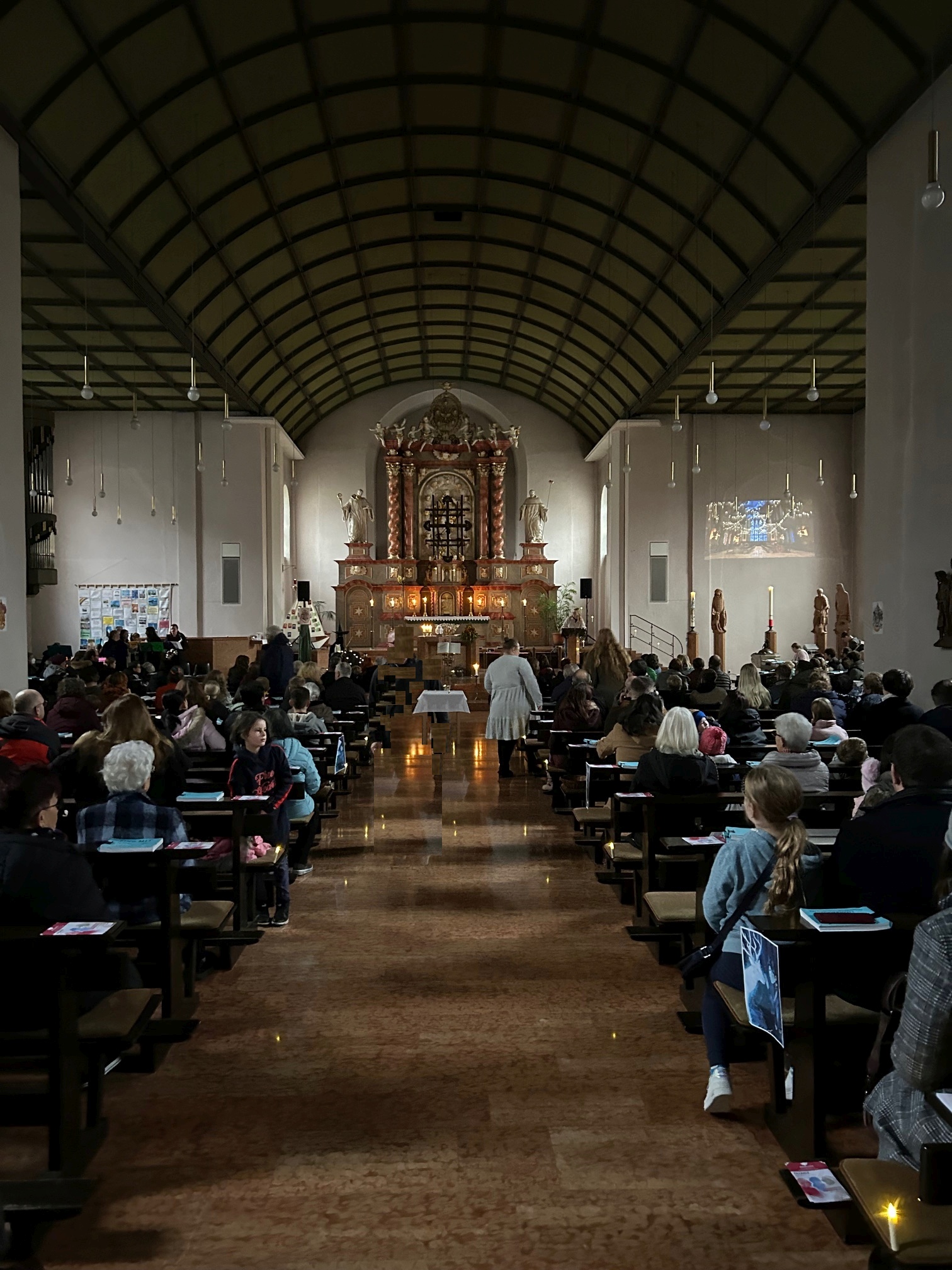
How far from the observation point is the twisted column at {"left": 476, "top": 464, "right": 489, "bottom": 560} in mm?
28859

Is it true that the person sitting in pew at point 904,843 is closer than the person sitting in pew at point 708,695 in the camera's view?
Yes

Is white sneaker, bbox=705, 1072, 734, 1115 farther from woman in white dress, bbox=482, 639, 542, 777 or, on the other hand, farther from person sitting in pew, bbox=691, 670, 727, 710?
woman in white dress, bbox=482, 639, 542, 777

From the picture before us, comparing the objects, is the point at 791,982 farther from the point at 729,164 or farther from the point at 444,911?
the point at 729,164

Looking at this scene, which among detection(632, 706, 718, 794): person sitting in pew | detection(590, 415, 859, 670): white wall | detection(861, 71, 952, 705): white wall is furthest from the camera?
detection(590, 415, 859, 670): white wall

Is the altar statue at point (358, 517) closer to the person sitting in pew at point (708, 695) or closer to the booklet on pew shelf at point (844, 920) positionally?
the person sitting in pew at point (708, 695)

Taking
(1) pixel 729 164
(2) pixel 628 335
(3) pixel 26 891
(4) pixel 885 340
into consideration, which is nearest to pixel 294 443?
(2) pixel 628 335

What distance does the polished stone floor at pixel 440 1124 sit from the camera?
285cm

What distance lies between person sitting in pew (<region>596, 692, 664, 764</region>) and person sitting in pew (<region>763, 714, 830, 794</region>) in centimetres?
141

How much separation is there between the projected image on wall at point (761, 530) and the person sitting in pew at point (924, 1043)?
22697 mm

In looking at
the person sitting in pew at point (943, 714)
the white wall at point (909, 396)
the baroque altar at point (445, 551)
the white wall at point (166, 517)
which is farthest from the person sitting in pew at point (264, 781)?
the baroque altar at point (445, 551)

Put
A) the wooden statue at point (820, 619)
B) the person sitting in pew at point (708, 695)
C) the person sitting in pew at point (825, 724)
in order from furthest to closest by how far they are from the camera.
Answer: the wooden statue at point (820, 619) < the person sitting in pew at point (708, 695) < the person sitting in pew at point (825, 724)

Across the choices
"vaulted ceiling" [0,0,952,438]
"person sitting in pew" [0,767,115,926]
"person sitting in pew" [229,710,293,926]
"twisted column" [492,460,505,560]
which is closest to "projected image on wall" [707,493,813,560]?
"vaulted ceiling" [0,0,952,438]

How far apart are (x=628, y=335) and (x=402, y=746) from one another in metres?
9.91

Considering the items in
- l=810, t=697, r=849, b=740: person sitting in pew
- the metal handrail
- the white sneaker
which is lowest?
the white sneaker
